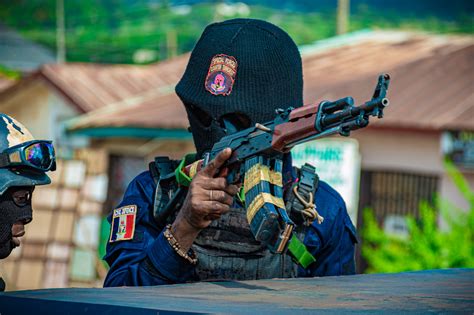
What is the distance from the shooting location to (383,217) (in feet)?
44.0

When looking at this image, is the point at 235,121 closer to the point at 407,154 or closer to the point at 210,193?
the point at 210,193

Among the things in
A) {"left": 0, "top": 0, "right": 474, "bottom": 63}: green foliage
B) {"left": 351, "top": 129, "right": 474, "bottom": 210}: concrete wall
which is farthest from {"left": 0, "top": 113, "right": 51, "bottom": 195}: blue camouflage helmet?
{"left": 0, "top": 0, "right": 474, "bottom": 63}: green foliage

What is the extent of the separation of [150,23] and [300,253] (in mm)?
25452

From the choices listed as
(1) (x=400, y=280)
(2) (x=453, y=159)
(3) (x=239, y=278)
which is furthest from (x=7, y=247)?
(2) (x=453, y=159)

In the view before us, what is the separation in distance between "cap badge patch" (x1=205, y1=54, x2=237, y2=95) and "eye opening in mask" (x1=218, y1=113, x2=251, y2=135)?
0.25ft

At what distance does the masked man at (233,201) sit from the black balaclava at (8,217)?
345mm

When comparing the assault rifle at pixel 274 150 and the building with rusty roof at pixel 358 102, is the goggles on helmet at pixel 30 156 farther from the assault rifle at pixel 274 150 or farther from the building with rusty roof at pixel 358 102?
the building with rusty roof at pixel 358 102

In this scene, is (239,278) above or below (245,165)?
below

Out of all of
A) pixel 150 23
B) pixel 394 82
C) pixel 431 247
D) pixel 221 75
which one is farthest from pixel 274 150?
pixel 150 23

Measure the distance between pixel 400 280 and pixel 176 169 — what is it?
2.95ft

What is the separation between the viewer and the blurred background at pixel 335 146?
11.6 meters

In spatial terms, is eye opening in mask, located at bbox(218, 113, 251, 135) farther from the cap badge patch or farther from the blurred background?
the blurred background

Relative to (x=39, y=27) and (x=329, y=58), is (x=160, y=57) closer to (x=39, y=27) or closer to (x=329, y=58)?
(x=39, y=27)

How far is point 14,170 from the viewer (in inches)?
119
